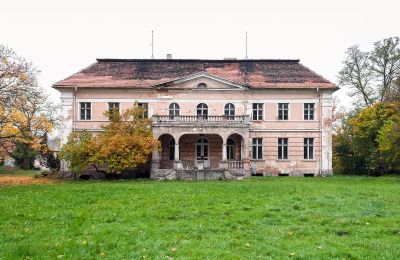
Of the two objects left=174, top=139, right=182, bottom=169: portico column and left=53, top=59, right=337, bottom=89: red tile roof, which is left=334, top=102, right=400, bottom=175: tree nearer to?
left=53, top=59, right=337, bottom=89: red tile roof

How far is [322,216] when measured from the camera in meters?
13.4

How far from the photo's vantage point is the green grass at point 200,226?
30.5 ft

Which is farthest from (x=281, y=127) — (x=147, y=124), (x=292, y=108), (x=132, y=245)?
(x=132, y=245)

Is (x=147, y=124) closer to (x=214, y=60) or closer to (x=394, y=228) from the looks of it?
(x=214, y=60)

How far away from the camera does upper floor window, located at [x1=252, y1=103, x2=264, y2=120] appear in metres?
37.2

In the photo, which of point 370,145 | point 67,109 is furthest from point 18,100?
point 370,145

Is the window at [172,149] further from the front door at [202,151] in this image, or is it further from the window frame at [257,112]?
the window frame at [257,112]

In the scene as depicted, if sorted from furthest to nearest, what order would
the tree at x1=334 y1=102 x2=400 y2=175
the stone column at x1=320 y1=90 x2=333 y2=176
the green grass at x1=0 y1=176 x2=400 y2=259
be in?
the stone column at x1=320 y1=90 x2=333 y2=176, the tree at x1=334 y1=102 x2=400 y2=175, the green grass at x1=0 y1=176 x2=400 y2=259

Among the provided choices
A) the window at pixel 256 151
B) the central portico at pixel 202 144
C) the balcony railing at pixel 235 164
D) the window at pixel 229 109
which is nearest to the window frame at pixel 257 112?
the window at pixel 229 109

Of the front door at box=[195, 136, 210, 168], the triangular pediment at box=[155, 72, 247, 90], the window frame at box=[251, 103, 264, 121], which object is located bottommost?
the front door at box=[195, 136, 210, 168]

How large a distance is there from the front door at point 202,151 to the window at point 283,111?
696cm

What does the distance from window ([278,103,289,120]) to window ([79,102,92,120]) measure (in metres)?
16.8

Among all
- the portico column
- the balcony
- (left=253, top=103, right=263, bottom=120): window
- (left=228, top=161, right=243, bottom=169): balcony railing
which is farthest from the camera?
(left=253, top=103, right=263, bottom=120): window

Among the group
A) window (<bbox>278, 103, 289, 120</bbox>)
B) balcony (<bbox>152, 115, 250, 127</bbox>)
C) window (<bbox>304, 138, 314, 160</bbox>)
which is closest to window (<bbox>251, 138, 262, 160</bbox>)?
window (<bbox>278, 103, 289, 120</bbox>)
